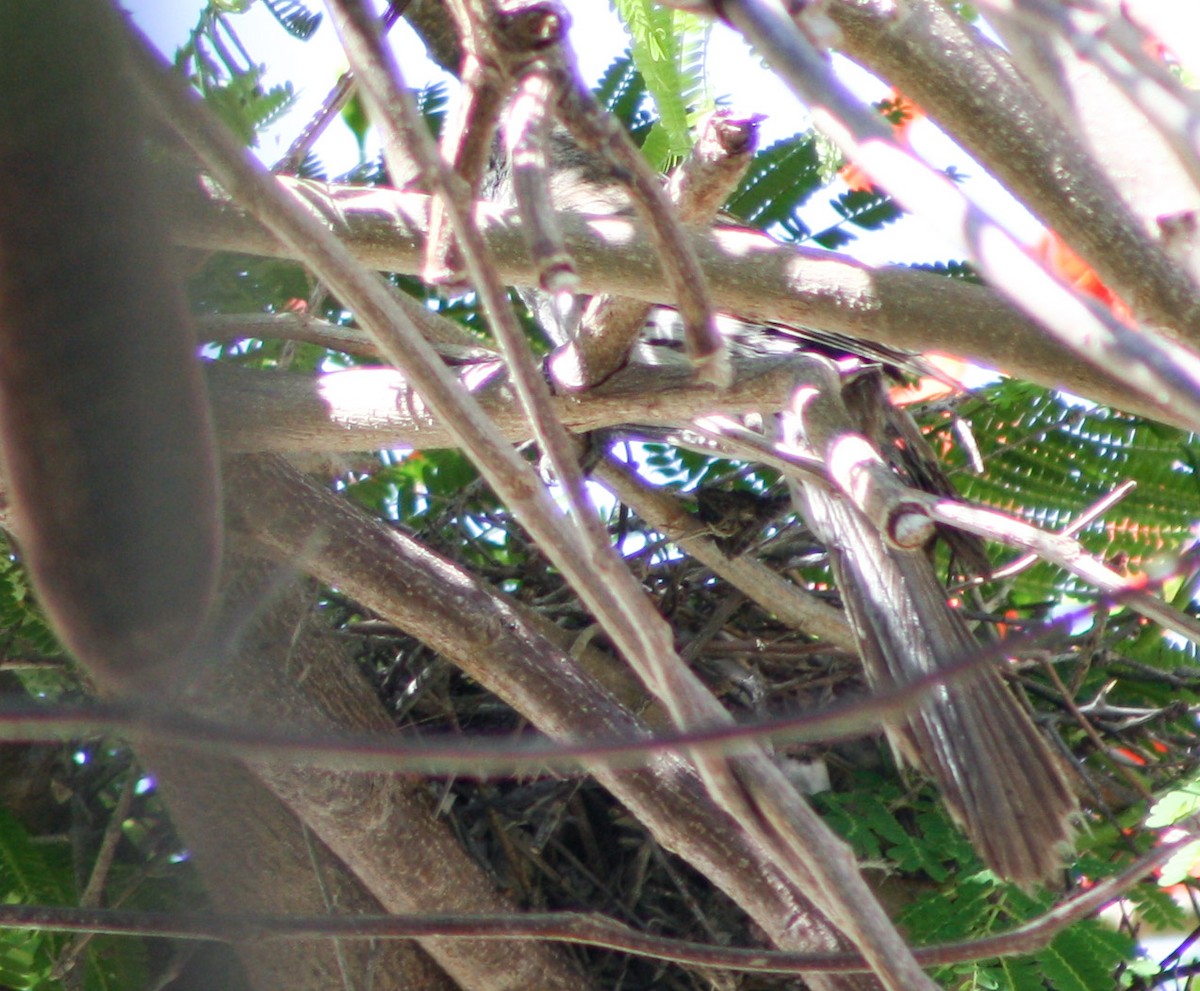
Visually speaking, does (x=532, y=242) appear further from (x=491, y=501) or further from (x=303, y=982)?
(x=491, y=501)

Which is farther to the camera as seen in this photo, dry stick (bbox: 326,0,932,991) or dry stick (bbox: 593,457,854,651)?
dry stick (bbox: 593,457,854,651)

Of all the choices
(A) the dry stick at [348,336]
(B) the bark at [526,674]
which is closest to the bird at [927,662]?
(A) the dry stick at [348,336]

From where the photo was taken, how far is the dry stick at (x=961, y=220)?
25.2 inches

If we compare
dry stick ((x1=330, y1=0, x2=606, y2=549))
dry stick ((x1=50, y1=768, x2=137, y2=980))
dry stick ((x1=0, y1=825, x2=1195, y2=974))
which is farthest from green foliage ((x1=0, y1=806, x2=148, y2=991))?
dry stick ((x1=330, y1=0, x2=606, y2=549))

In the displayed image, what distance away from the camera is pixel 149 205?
19.8 inches

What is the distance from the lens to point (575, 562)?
2.45ft

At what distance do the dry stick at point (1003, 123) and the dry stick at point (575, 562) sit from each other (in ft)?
1.75

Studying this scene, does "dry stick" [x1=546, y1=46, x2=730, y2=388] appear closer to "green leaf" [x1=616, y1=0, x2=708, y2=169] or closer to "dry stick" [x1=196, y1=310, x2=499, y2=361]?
"green leaf" [x1=616, y1=0, x2=708, y2=169]

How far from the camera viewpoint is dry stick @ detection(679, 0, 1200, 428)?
64cm

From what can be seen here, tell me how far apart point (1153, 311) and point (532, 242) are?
57 centimetres

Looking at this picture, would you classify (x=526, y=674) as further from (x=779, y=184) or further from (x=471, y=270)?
(x=471, y=270)

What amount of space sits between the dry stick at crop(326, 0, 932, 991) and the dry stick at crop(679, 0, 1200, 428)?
0.64 ft

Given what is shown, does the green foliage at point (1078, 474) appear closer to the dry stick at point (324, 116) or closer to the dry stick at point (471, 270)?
the dry stick at point (324, 116)

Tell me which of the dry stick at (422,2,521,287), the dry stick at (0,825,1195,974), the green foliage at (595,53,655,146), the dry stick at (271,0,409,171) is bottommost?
the dry stick at (0,825,1195,974)
